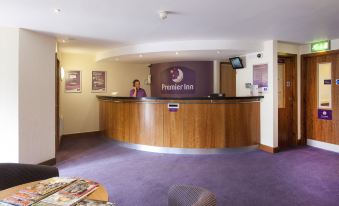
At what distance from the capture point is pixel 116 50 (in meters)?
6.59

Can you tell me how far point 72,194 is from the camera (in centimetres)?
157

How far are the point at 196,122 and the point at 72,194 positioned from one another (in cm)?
410

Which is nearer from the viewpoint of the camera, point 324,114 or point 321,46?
point 321,46

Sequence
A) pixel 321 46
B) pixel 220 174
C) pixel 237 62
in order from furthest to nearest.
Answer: pixel 237 62, pixel 321 46, pixel 220 174

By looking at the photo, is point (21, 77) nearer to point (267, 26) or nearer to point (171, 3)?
point (171, 3)

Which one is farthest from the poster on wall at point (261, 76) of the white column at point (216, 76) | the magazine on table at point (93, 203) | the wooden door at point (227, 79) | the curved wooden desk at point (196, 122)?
the magazine on table at point (93, 203)

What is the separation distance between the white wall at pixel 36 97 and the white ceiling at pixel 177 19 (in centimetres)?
32

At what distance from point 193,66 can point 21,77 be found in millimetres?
5118

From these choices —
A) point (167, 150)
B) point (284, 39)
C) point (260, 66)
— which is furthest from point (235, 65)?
point (167, 150)

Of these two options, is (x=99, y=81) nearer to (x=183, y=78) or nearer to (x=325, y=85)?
(x=183, y=78)

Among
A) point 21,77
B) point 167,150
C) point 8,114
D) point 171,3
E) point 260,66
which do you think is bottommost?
point 167,150

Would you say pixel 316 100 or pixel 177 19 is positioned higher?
pixel 177 19

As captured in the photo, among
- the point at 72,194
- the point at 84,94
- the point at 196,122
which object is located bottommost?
the point at 72,194

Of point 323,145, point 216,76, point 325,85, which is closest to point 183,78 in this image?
point 216,76
